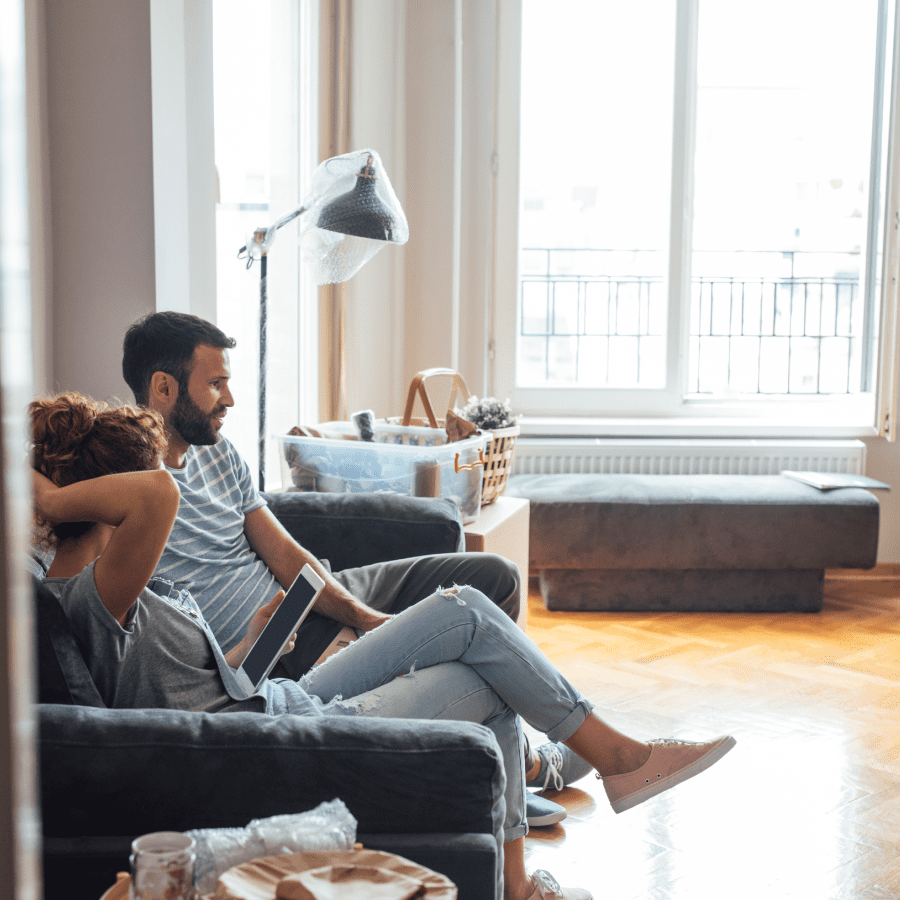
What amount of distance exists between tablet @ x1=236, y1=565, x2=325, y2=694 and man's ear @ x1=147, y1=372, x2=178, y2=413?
0.49 metres

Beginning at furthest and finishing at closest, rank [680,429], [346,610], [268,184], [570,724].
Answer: [680,429] < [268,184] < [346,610] < [570,724]

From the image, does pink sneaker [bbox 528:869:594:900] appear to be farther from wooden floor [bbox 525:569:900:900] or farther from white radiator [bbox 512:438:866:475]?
white radiator [bbox 512:438:866:475]

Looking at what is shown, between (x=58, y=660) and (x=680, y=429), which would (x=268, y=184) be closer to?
(x=680, y=429)

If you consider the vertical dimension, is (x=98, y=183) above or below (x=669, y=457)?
above

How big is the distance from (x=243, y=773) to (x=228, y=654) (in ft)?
A: 2.01

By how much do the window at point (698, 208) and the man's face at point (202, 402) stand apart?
2517 mm

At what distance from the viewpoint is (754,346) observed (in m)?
4.41

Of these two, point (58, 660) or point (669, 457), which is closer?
point (58, 660)

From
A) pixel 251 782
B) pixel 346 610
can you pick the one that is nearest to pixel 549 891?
pixel 346 610

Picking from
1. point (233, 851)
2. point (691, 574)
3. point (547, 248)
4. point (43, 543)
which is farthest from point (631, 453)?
point (233, 851)

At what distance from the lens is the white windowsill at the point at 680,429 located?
4.14 m

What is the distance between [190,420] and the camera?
1808 millimetres

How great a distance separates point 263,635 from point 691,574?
2413mm

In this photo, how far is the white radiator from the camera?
4062mm
